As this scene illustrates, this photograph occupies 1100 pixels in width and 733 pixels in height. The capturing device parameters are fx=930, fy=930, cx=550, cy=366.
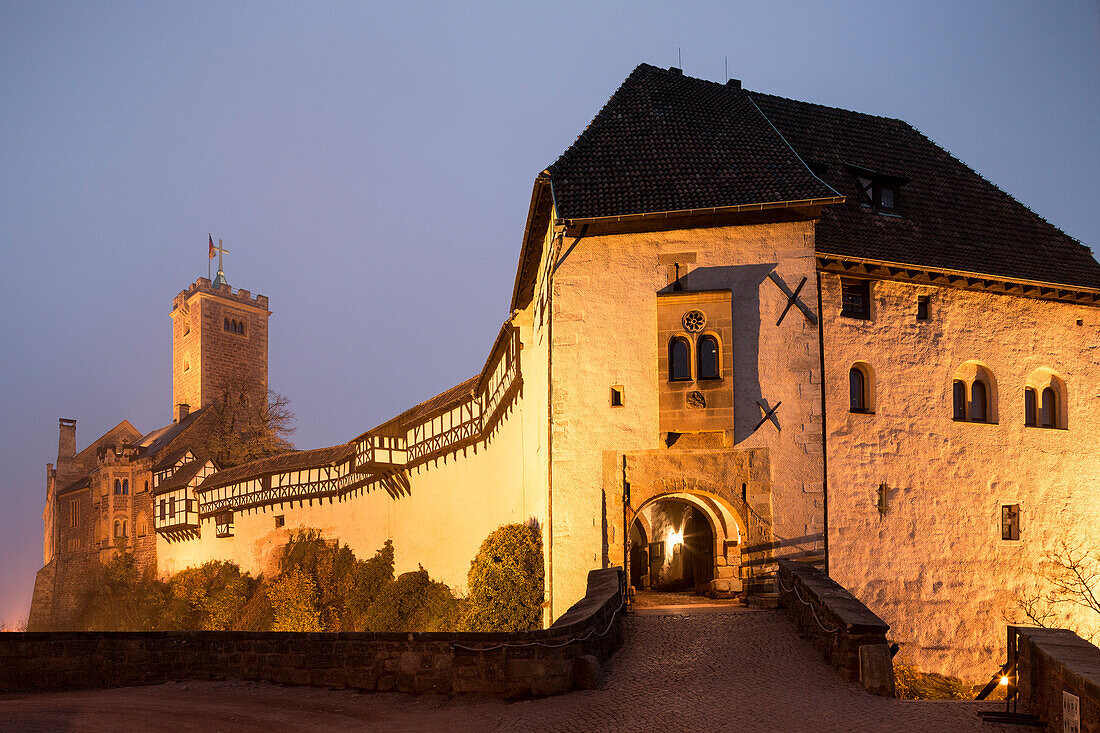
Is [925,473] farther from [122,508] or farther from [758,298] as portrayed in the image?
[122,508]

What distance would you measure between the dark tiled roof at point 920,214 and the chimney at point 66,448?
184ft

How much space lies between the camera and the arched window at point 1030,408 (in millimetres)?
17281

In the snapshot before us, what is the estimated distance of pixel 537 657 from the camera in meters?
8.44

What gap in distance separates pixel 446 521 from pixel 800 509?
13.9 m

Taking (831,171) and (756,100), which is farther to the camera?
(756,100)

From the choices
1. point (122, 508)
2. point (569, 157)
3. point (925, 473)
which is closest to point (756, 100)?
point (569, 157)

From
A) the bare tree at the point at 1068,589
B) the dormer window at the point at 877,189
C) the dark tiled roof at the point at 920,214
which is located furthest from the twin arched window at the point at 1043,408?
the dormer window at the point at 877,189

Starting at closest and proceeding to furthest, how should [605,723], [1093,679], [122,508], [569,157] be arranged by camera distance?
[1093,679], [605,723], [569,157], [122,508]

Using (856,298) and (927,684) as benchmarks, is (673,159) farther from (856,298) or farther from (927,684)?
(927,684)

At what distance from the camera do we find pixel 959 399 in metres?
16.7

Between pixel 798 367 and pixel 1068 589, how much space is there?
7.08 meters

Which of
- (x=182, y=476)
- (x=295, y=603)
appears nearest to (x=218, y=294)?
(x=182, y=476)

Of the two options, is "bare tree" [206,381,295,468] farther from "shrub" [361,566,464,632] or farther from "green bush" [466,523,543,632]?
"green bush" [466,523,543,632]

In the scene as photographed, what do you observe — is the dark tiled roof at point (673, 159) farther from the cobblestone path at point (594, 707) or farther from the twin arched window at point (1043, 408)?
the cobblestone path at point (594, 707)
